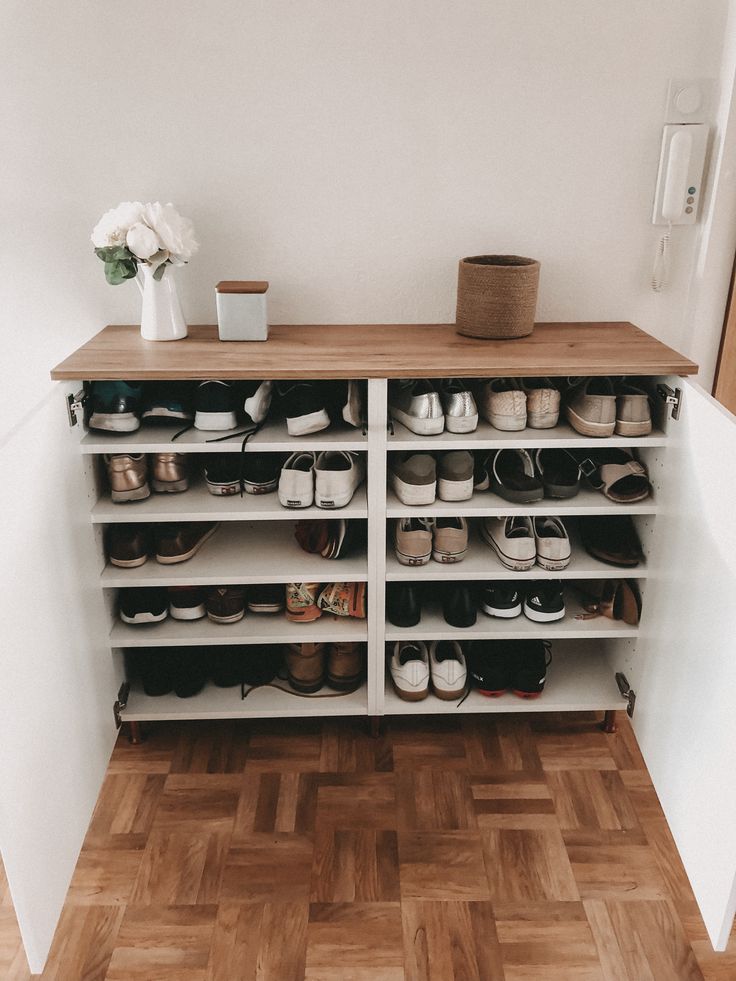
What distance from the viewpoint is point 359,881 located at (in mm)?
1585

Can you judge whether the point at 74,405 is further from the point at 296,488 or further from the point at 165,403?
the point at 296,488

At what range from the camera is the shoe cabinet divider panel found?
162 centimetres

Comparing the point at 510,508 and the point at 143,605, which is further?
the point at 143,605

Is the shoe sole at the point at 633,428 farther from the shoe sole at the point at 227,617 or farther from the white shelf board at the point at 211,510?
the shoe sole at the point at 227,617

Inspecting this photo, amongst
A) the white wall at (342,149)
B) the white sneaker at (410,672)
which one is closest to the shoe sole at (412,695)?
the white sneaker at (410,672)

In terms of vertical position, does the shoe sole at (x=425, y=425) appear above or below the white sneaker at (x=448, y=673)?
above

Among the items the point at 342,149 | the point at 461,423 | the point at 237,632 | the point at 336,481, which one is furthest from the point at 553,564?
the point at 342,149

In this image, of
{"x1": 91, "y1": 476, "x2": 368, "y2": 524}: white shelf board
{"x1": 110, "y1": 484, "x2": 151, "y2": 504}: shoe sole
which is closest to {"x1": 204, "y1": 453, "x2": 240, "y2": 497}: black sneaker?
{"x1": 91, "y1": 476, "x2": 368, "y2": 524}: white shelf board

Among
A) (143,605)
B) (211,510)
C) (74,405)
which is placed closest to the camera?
(74,405)

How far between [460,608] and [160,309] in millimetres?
941

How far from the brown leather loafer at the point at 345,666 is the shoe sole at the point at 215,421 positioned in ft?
1.91

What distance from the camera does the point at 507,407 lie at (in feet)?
5.53

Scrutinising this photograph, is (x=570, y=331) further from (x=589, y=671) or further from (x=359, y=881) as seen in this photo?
(x=359, y=881)

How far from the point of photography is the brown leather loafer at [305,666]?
1.89 meters
